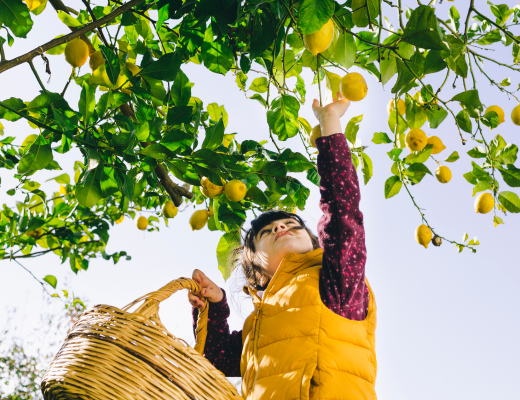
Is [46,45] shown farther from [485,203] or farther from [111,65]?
[485,203]

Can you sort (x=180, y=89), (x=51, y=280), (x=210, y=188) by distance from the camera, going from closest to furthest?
(x=180, y=89)
(x=210, y=188)
(x=51, y=280)

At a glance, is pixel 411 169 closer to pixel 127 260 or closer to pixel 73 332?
pixel 73 332

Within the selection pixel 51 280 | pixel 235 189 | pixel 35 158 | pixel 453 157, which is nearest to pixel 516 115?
pixel 453 157

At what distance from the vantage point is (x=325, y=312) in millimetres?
884

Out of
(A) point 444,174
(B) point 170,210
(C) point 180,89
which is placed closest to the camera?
(C) point 180,89

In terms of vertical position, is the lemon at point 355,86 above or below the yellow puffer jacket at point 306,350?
above

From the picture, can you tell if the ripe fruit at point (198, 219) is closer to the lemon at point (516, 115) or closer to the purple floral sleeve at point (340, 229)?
the purple floral sleeve at point (340, 229)

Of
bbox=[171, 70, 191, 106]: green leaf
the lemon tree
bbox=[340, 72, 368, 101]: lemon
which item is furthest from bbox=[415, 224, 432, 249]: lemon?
bbox=[171, 70, 191, 106]: green leaf

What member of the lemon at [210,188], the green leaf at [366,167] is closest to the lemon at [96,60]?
the lemon at [210,188]

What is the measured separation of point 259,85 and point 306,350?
29.9 inches

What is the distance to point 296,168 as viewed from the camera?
0.98 meters

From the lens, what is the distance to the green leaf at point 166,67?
2.61ft

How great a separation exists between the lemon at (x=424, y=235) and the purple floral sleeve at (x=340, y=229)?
286 millimetres

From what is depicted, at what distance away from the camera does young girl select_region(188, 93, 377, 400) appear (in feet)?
2.69
